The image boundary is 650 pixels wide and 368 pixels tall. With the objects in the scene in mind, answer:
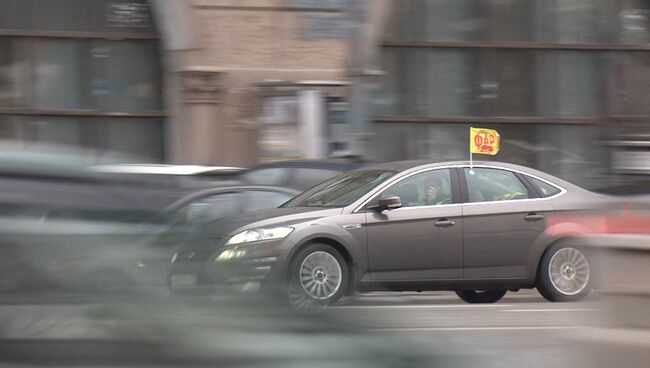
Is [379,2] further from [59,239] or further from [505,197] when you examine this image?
[59,239]

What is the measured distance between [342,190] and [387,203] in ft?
2.24

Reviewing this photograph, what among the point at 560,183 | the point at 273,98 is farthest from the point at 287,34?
the point at 560,183

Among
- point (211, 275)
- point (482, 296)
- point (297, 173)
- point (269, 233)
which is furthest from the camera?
point (297, 173)

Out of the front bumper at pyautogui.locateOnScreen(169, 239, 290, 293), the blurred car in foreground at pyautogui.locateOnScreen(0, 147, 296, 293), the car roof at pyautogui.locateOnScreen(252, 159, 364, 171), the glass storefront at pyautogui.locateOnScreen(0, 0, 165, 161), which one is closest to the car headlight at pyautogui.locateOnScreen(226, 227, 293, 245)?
the car roof at pyautogui.locateOnScreen(252, 159, 364, 171)

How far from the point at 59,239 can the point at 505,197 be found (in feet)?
26.3

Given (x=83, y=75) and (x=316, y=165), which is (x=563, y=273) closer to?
(x=316, y=165)

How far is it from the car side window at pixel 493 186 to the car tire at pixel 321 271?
1.55m

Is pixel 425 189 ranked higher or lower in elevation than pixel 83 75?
lower

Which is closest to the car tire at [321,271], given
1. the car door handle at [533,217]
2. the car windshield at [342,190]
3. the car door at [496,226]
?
the car windshield at [342,190]

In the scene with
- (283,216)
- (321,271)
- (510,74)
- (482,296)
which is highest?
(510,74)

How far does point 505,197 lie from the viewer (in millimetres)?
10383

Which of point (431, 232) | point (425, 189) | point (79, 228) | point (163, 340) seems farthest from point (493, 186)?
point (163, 340)

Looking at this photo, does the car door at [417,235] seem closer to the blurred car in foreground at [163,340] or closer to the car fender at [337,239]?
the car fender at [337,239]

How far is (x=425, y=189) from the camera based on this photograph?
1021 cm
